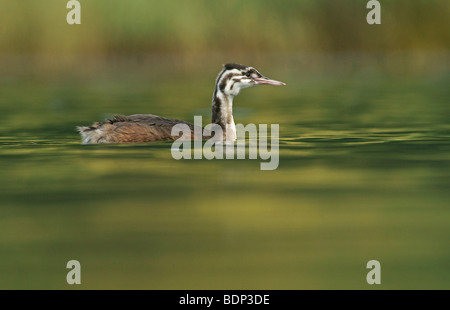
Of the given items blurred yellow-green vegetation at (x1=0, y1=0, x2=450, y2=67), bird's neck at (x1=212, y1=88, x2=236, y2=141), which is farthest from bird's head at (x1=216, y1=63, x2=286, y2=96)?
blurred yellow-green vegetation at (x1=0, y1=0, x2=450, y2=67)

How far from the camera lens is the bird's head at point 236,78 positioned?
1166 cm

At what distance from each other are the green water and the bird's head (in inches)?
32.7

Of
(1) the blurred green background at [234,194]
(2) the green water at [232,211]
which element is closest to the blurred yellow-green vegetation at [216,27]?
(1) the blurred green background at [234,194]

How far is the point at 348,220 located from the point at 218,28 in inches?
735

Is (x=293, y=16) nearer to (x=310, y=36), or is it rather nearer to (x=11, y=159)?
(x=310, y=36)

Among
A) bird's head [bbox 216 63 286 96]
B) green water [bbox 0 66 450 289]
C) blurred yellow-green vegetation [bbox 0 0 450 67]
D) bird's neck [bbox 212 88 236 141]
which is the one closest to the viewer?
green water [bbox 0 66 450 289]

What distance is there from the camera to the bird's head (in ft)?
38.2

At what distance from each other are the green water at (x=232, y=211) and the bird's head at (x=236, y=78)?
2.72ft

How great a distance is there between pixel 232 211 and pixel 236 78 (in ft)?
16.1

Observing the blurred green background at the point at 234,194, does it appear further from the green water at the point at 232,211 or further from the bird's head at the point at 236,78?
the bird's head at the point at 236,78

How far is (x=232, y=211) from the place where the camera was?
275 inches

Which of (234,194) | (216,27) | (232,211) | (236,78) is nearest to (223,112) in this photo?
(236,78)

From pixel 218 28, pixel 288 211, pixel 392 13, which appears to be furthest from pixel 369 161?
pixel 392 13

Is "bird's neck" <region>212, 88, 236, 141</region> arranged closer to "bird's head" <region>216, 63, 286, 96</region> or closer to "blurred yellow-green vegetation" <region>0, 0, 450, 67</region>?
"bird's head" <region>216, 63, 286, 96</region>
